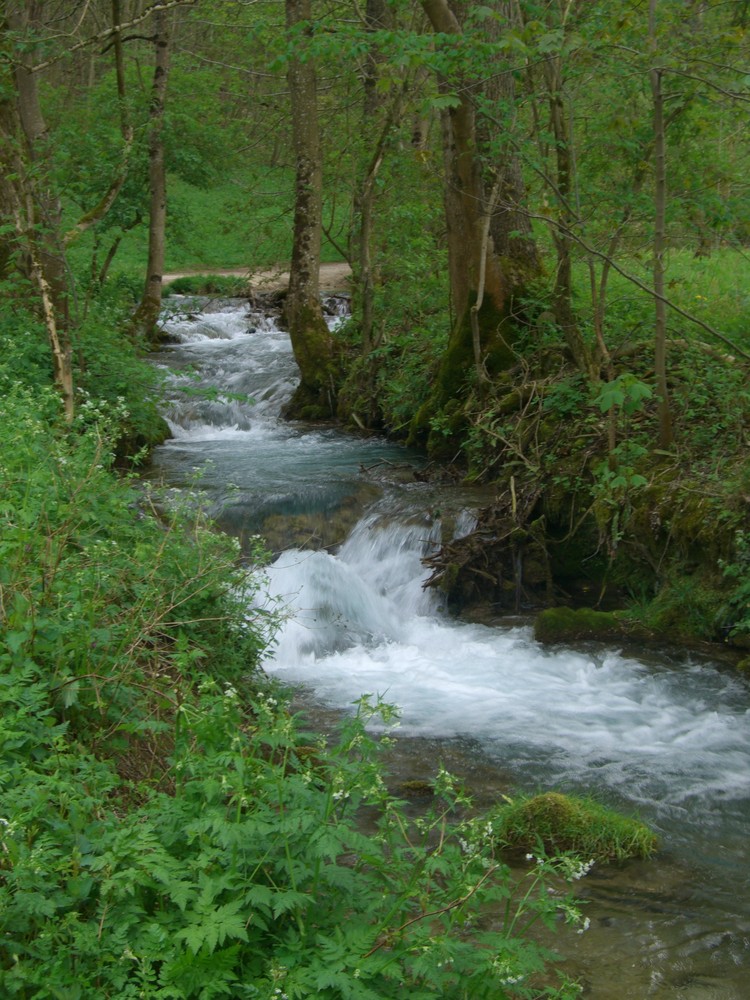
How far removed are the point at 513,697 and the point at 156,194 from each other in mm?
13064

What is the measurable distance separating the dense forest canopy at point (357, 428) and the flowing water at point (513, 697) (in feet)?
1.51

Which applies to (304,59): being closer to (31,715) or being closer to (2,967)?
(31,715)

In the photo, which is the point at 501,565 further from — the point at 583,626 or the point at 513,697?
the point at 513,697

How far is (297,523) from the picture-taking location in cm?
1052

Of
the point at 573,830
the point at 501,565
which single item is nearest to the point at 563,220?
the point at 501,565

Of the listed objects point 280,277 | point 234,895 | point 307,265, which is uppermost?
point 307,265

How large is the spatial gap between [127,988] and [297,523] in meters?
7.56

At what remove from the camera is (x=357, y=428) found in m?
14.7

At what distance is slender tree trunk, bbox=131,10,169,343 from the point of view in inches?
683

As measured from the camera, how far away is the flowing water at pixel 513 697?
4758mm

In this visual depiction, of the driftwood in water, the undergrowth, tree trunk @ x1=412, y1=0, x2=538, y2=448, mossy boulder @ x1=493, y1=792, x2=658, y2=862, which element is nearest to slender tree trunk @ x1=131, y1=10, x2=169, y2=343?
tree trunk @ x1=412, y1=0, x2=538, y2=448

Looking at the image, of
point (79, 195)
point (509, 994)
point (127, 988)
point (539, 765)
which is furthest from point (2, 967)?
point (79, 195)

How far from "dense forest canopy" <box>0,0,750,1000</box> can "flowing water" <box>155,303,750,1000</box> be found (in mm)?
459

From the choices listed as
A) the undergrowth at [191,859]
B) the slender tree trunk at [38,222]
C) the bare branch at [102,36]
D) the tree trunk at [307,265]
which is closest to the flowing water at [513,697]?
the undergrowth at [191,859]
